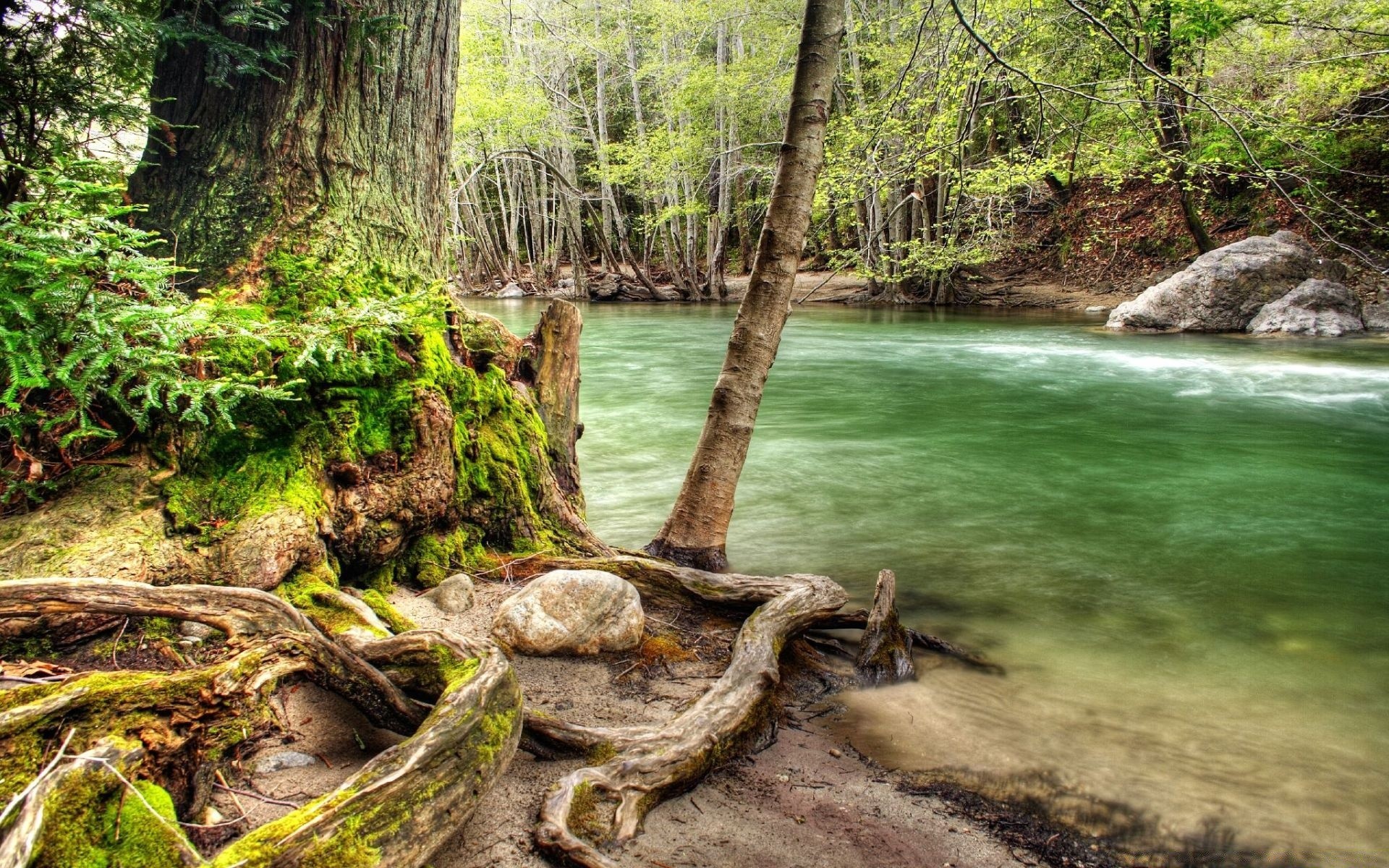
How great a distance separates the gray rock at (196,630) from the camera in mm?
2428

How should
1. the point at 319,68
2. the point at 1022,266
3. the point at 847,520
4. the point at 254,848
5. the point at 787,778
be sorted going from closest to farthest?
the point at 254,848, the point at 787,778, the point at 319,68, the point at 847,520, the point at 1022,266

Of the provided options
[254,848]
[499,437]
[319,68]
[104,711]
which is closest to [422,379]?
[499,437]

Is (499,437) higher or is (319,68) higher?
(319,68)

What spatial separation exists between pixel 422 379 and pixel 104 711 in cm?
203

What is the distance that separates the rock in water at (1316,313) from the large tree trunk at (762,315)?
1677cm

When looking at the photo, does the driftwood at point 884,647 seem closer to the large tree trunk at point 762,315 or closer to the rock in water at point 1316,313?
the large tree trunk at point 762,315

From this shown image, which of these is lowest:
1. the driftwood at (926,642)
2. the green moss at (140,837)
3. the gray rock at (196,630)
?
the driftwood at (926,642)

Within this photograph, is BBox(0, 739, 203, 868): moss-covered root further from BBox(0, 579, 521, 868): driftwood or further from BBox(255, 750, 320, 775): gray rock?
BBox(255, 750, 320, 775): gray rock

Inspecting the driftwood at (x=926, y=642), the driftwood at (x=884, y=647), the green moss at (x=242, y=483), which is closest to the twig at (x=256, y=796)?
the green moss at (x=242, y=483)

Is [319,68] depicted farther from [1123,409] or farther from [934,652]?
[1123,409]

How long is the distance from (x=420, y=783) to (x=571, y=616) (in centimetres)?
153

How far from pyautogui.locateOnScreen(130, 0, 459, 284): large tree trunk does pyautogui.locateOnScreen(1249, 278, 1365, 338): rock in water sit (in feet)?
61.4

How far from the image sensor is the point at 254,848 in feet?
5.72

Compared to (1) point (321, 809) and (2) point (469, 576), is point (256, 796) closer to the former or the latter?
(1) point (321, 809)
